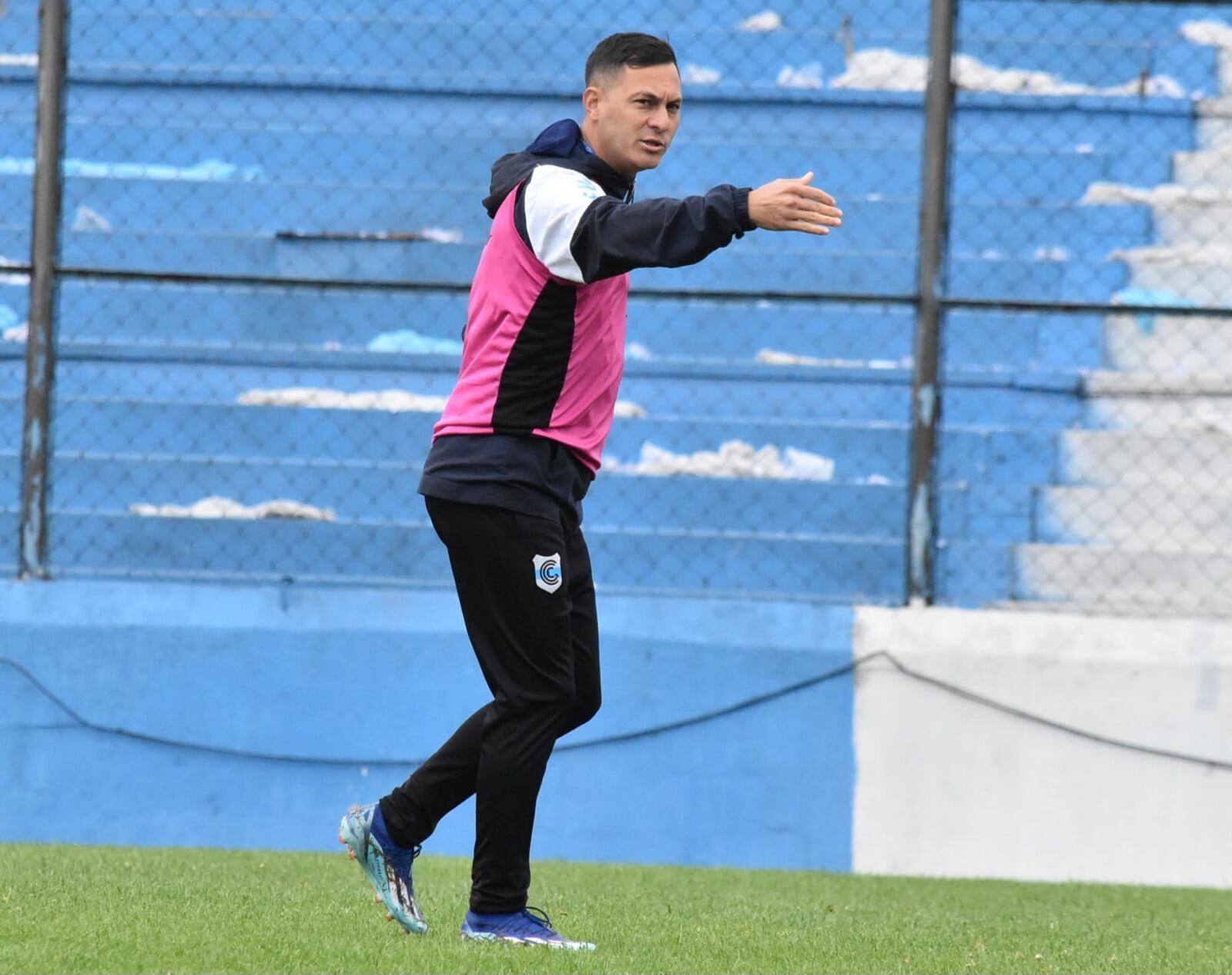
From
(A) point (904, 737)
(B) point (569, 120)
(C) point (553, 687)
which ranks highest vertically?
(B) point (569, 120)

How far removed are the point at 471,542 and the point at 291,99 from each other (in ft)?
16.2

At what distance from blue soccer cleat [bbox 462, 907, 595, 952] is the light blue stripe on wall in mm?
2286

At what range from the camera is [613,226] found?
300cm

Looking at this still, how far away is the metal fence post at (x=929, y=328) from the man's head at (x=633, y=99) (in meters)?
2.60

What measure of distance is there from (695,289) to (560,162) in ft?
11.4

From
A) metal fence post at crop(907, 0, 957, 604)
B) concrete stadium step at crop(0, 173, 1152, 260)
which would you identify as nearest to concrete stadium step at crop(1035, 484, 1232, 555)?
concrete stadium step at crop(0, 173, 1152, 260)

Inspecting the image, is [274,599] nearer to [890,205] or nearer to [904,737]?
[904,737]

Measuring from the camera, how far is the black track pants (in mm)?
3326

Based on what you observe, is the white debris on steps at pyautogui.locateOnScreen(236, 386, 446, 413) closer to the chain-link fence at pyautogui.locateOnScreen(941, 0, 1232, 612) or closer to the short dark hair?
the chain-link fence at pyautogui.locateOnScreen(941, 0, 1232, 612)

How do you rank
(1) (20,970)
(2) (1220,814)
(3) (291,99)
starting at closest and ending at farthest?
(1) (20,970), (2) (1220,814), (3) (291,99)

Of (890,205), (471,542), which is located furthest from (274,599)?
(890,205)

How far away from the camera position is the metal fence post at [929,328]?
5.78 metres

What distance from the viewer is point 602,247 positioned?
3.01 m

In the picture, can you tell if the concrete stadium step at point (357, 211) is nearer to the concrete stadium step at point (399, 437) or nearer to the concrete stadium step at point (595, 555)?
the concrete stadium step at point (399, 437)
